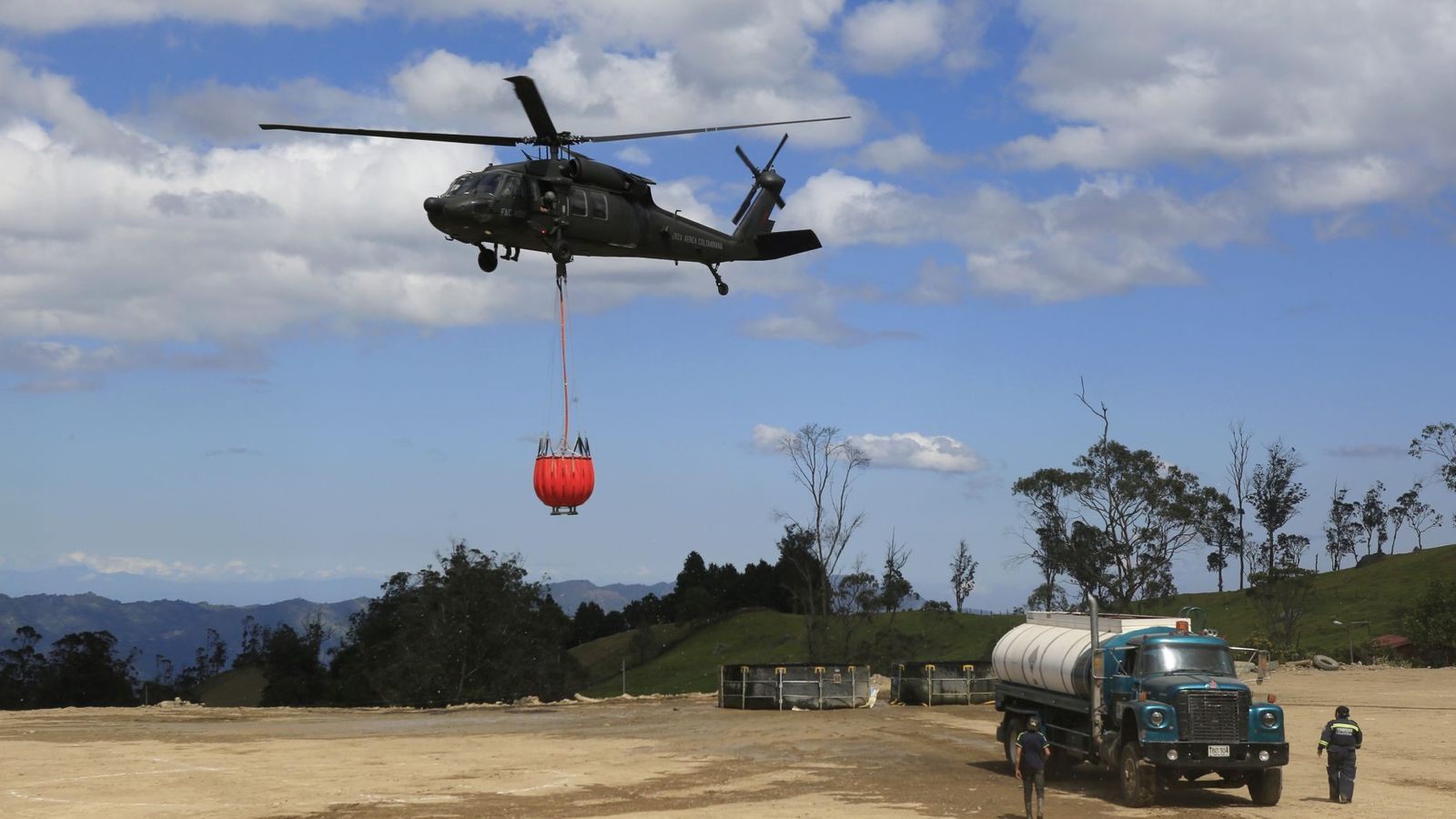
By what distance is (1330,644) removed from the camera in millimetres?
91812

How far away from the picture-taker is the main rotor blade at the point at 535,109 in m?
26.2

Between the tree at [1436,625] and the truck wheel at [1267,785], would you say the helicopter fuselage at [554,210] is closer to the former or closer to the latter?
the truck wheel at [1267,785]

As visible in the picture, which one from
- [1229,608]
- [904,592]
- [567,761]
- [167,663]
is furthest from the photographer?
[167,663]

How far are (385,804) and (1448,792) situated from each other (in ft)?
66.8

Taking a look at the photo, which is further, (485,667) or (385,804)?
(485,667)

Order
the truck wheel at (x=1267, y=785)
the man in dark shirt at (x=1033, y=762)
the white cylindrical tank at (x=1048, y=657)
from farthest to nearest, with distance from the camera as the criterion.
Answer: the white cylindrical tank at (x=1048, y=657), the truck wheel at (x=1267, y=785), the man in dark shirt at (x=1033, y=762)

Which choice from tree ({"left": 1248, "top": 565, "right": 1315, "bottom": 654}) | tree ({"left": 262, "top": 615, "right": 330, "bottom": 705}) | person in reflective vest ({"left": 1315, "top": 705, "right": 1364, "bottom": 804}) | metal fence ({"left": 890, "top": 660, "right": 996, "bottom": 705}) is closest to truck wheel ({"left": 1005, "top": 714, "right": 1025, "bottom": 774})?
person in reflective vest ({"left": 1315, "top": 705, "right": 1364, "bottom": 804})

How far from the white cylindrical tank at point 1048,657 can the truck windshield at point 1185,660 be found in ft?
4.21

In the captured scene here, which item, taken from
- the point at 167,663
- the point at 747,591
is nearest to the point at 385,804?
the point at 747,591

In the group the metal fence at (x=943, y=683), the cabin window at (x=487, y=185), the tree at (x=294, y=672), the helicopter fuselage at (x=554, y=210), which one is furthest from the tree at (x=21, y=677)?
the cabin window at (x=487, y=185)

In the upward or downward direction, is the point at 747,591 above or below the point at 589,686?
above

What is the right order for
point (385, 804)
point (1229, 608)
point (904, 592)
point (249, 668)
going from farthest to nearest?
point (249, 668) → point (1229, 608) → point (904, 592) → point (385, 804)

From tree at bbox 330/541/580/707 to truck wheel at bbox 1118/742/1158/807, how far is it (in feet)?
199

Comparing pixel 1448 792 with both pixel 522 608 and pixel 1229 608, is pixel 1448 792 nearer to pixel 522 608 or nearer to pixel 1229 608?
pixel 522 608
